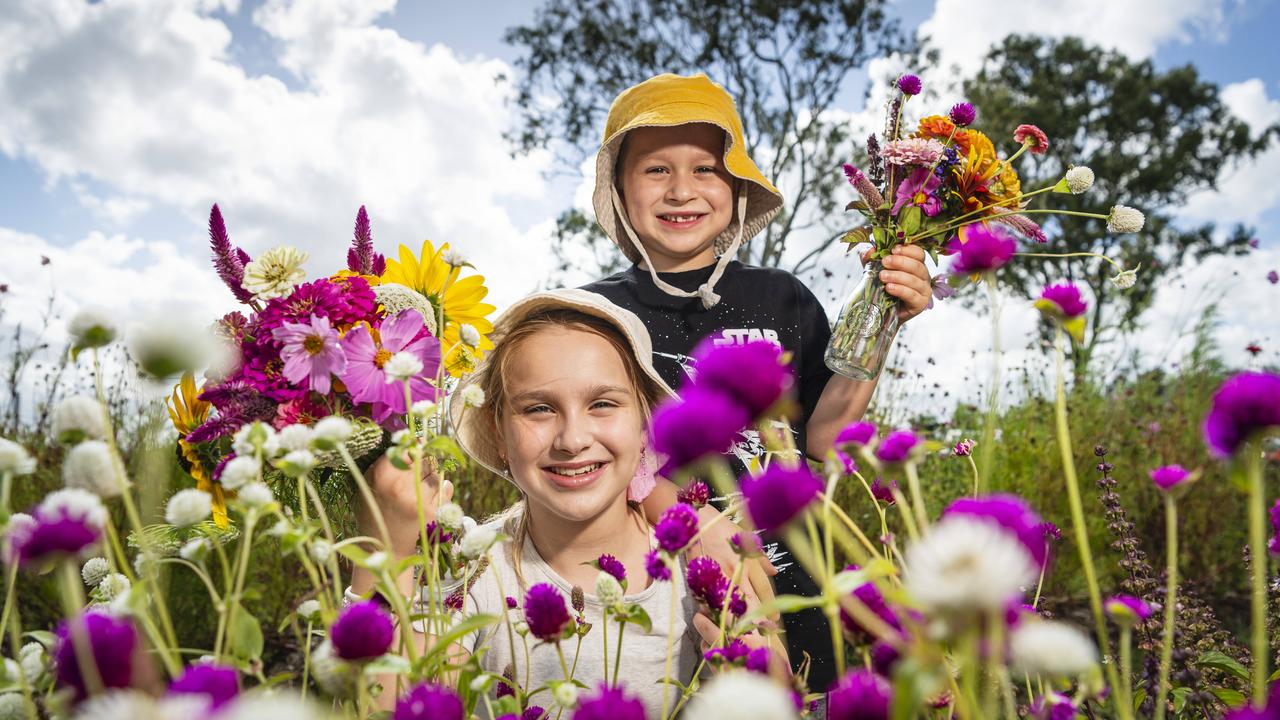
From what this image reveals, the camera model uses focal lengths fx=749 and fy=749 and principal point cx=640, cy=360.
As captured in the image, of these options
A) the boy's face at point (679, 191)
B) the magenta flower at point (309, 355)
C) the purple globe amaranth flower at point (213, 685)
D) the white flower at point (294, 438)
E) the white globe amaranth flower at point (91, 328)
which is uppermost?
the boy's face at point (679, 191)

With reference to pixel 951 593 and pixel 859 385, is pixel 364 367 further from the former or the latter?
pixel 859 385

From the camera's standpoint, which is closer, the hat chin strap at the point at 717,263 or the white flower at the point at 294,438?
the white flower at the point at 294,438

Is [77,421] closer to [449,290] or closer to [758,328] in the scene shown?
[449,290]

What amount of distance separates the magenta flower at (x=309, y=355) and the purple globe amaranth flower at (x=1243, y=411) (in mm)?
784

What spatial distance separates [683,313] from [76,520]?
204 centimetres

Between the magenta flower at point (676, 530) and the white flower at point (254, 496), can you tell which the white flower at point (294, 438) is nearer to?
the white flower at point (254, 496)

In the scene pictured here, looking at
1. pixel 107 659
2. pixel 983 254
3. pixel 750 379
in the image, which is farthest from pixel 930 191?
pixel 107 659

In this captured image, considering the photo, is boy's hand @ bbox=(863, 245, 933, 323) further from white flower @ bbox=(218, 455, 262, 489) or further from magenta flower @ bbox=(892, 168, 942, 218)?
white flower @ bbox=(218, 455, 262, 489)

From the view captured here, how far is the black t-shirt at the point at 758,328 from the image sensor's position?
212 centimetres

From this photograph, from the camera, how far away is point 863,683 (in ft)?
1.47

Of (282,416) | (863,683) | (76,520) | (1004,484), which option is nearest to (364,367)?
(282,416)

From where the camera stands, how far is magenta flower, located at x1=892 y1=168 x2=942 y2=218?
58.9 inches

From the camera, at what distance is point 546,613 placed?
725 mm

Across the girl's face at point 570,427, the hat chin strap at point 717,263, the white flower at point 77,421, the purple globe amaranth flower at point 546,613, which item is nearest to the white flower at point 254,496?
the white flower at point 77,421
